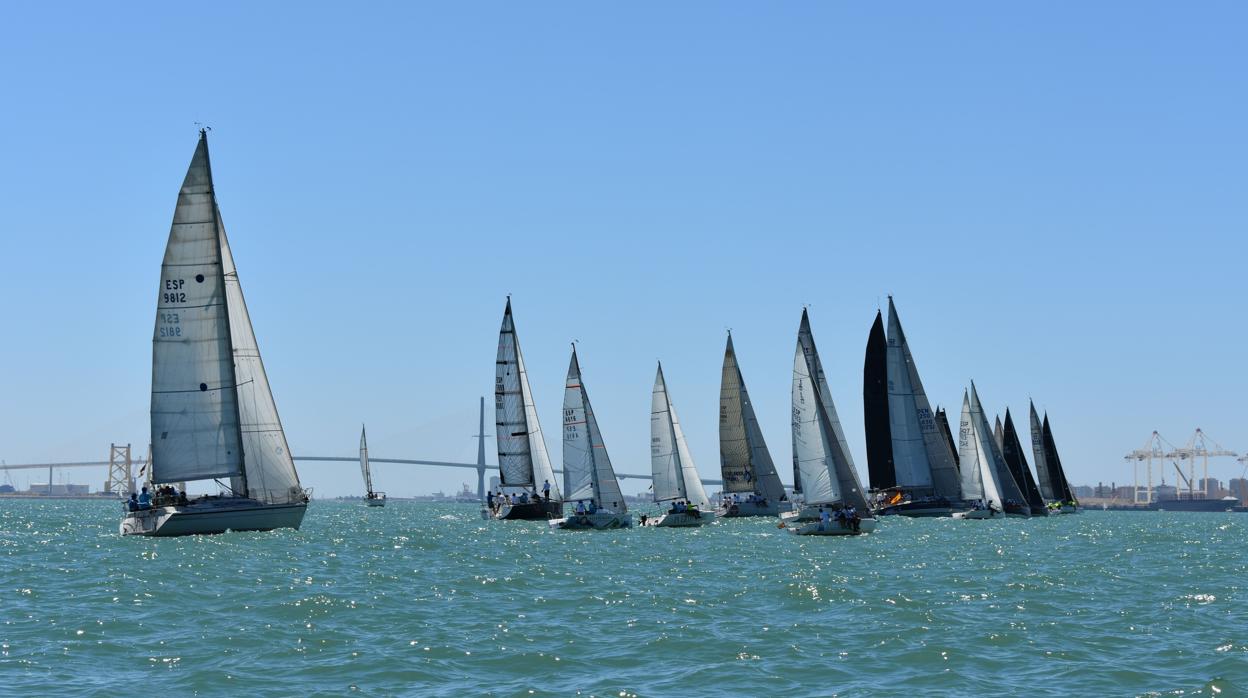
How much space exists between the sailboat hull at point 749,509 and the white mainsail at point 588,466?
13426 millimetres

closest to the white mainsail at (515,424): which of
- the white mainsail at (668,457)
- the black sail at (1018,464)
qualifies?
the white mainsail at (668,457)

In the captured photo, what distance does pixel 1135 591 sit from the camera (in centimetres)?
3180

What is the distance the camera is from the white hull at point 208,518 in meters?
46.3

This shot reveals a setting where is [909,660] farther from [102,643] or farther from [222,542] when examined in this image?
[222,542]

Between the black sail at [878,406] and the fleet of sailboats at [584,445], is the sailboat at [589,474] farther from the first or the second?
the black sail at [878,406]

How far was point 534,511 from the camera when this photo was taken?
230ft

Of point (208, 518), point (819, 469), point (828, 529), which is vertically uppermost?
point (819, 469)

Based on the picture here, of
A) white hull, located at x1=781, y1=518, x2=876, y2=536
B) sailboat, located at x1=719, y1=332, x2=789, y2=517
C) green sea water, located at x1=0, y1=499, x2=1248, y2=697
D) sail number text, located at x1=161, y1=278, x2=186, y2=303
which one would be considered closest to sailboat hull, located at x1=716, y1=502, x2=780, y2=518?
sailboat, located at x1=719, y1=332, x2=789, y2=517

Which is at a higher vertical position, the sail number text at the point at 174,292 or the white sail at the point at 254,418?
the sail number text at the point at 174,292

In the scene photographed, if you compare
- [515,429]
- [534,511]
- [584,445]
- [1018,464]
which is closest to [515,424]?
[515,429]

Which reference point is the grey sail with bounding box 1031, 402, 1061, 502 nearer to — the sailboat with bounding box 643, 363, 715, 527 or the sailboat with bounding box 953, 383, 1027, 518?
the sailboat with bounding box 953, 383, 1027, 518

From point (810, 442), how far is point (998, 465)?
38499 millimetres

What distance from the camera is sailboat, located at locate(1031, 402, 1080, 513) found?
110 meters

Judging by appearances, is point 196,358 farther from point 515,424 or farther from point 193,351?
point 515,424
